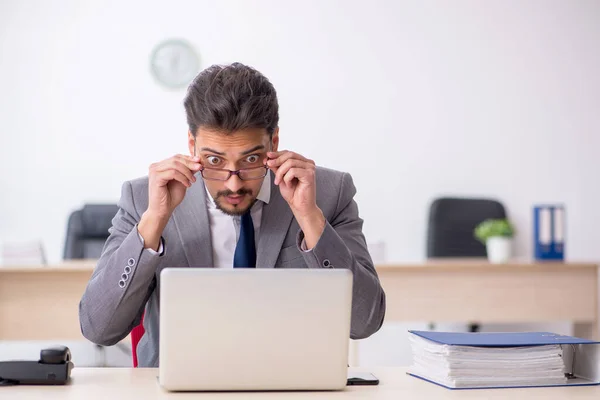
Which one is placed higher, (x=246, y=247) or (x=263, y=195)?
(x=263, y=195)

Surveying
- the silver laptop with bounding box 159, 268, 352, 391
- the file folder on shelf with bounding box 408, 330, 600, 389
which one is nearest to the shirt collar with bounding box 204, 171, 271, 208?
the file folder on shelf with bounding box 408, 330, 600, 389

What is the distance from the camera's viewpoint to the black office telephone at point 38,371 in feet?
5.01

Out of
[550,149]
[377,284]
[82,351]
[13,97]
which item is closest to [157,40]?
[13,97]

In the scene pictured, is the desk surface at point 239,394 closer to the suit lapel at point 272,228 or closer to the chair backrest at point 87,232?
the suit lapel at point 272,228

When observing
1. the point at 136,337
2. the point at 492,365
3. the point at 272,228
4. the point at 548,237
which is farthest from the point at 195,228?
the point at 548,237

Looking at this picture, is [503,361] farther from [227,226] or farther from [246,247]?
[227,226]

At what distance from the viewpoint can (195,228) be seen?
208cm

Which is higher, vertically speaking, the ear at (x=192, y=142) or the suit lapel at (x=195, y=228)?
the ear at (x=192, y=142)

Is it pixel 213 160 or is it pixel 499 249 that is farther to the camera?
pixel 499 249

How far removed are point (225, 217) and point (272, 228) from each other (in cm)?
14

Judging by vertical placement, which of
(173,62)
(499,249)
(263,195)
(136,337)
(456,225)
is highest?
(173,62)

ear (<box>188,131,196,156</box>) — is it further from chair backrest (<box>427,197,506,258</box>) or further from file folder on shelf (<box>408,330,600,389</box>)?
chair backrest (<box>427,197,506,258</box>)

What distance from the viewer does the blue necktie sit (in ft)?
6.78

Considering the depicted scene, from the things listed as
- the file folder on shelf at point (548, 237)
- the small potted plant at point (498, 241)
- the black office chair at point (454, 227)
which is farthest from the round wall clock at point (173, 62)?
the file folder on shelf at point (548, 237)
